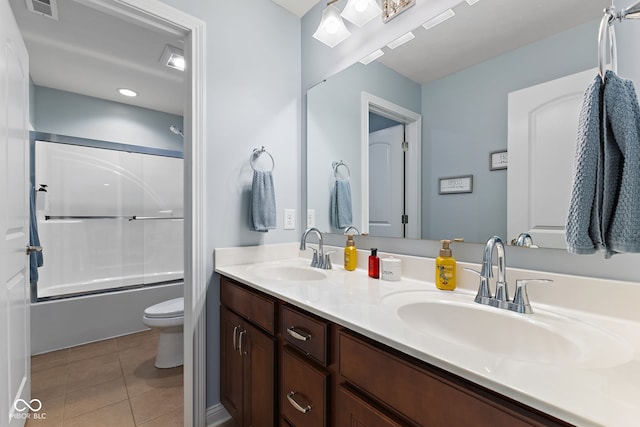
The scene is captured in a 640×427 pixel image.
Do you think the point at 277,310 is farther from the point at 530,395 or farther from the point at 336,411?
the point at 530,395

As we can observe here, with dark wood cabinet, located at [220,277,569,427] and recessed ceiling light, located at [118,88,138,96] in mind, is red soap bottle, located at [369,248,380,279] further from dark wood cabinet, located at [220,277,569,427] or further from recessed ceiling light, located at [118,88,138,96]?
recessed ceiling light, located at [118,88,138,96]

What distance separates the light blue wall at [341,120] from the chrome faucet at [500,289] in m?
0.70

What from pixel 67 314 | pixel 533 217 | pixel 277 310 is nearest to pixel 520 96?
pixel 533 217

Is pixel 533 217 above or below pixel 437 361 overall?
above

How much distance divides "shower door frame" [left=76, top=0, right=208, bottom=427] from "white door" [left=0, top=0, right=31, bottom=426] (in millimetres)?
640

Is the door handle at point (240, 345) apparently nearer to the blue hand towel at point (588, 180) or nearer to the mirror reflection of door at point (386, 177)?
the mirror reflection of door at point (386, 177)

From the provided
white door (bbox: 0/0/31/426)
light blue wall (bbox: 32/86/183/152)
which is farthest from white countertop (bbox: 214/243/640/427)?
light blue wall (bbox: 32/86/183/152)

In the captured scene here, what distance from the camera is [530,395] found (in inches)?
17.9

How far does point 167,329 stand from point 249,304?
4.00ft

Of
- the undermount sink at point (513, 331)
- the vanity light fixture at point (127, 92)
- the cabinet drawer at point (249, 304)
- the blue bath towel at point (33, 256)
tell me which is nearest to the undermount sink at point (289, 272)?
the cabinet drawer at point (249, 304)

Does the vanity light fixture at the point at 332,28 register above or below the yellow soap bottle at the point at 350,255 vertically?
Answer: above

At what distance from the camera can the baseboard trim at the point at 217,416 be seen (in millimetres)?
1502

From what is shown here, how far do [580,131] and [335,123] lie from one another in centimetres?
123

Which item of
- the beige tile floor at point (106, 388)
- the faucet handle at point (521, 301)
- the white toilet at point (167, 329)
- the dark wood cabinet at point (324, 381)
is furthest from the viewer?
the white toilet at point (167, 329)
